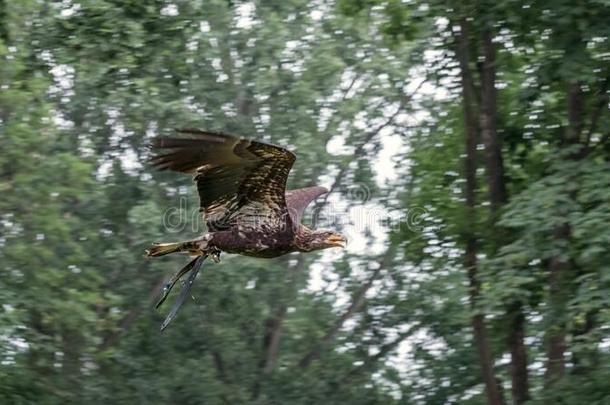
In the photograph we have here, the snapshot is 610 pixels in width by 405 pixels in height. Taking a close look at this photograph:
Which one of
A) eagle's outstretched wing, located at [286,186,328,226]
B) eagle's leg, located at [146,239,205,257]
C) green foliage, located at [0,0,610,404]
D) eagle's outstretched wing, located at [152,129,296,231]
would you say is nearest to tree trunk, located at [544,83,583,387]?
green foliage, located at [0,0,610,404]

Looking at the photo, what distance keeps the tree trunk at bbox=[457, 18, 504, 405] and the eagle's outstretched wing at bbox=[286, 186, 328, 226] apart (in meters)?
2.31

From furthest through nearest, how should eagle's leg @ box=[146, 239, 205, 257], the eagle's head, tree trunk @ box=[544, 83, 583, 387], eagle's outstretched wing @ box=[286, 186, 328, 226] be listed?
tree trunk @ box=[544, 83, 583, 387]
eagle's outstretched wing @ box=[286, 186, 328, 226]
the eagle's head
eagle's leg @ box=[146, 239, 205, 257]

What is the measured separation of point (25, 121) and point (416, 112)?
5.12 meters

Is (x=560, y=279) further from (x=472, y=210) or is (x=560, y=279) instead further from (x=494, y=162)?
(x=494, y=162)

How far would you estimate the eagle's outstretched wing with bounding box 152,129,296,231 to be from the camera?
25.5ft

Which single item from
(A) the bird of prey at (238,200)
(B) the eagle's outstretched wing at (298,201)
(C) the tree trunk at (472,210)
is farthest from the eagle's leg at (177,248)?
(C) the tree trunk at (472,210)

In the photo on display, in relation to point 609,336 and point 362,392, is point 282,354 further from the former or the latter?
point 609,336

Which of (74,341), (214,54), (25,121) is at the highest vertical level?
(25,121)

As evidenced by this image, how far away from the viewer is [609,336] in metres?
9.31

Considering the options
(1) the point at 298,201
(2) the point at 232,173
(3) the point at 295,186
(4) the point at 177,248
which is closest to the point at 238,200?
(2) the point at 232,173

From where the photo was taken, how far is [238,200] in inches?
327

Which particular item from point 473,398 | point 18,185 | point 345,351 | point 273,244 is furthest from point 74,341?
point 273,244

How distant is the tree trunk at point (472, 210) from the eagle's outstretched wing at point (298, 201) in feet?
7.58

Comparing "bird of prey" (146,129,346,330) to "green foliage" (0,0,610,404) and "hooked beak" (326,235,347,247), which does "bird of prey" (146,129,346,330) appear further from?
"green foliage" (0,0,610,404)
